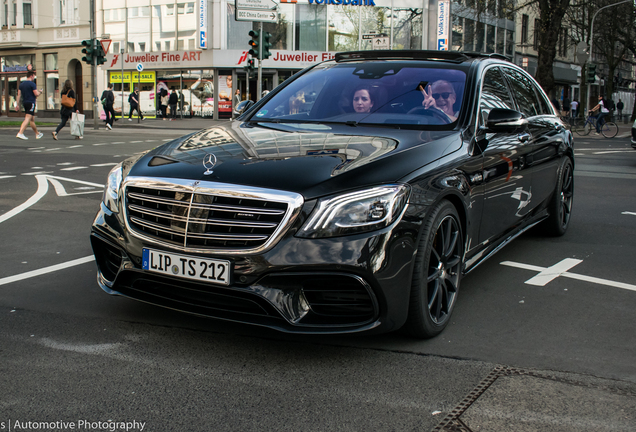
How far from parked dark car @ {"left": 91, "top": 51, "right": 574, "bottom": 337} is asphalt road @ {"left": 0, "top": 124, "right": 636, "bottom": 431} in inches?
9.8

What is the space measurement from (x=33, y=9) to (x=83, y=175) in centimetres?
3633

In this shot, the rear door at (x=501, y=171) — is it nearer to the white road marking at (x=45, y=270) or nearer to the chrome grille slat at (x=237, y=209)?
the chrome grille slat at (x=237, y=209)

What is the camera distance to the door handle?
16.1 feet

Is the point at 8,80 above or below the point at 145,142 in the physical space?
above

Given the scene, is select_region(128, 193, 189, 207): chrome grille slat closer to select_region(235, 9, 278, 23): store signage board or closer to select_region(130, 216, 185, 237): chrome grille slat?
select_region(130, 216, 185, 237): chrome grille slat

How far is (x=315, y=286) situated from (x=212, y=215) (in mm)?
593

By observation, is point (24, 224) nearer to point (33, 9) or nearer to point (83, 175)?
point (83, 175)

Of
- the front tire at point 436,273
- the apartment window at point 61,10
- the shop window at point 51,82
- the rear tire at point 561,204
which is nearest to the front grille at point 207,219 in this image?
the front tire at point 436,273

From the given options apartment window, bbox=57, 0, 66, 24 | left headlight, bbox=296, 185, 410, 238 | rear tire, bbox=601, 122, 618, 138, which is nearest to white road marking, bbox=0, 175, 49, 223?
left headlight, bbox=296, 185, 410, 238

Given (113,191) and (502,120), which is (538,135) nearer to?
(502,120)

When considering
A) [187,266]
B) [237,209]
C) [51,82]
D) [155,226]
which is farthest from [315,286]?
[51,82]

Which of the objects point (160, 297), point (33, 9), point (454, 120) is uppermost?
point (33, 9)

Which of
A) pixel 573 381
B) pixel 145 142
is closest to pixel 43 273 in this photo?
pixel 573 381

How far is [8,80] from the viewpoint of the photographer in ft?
145
